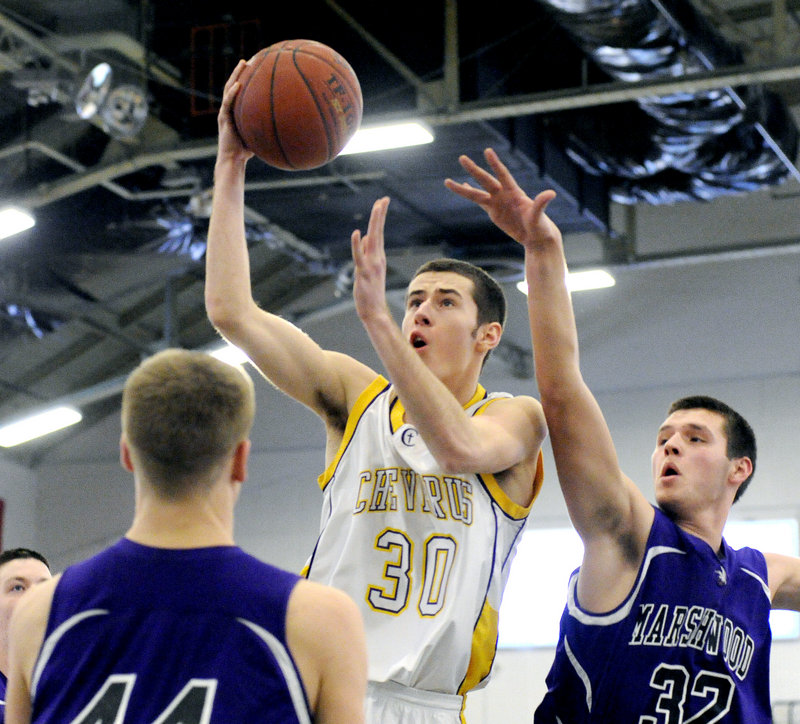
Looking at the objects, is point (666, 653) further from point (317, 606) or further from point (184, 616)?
point (184, 616)

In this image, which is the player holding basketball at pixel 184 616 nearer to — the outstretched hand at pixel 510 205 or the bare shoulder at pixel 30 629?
the bare shoulder at pixel 30 629

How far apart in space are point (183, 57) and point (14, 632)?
29.8 ft

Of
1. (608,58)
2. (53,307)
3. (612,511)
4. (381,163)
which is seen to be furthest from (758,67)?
(53,307)

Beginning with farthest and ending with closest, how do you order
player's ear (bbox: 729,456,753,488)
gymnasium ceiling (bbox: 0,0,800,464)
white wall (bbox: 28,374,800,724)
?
1. white wall (bbox: 28,374,800,724)
2. gymnasium ceiling (bbox: 0,0,800,464)
3. player's ear (bbox: 729,456,753,488)

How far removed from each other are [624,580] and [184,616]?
Answer: 2.09 metres

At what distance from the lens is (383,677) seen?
3.55 metres

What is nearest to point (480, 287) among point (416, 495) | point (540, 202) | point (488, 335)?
point (488, 335)

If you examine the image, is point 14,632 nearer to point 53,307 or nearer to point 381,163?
point 381,163

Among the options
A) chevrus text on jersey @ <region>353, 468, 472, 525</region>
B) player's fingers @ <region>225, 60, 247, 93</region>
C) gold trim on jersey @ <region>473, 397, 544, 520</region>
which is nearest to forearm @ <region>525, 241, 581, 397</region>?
gold trim on jersey @ <region>473, 397, 544, 520</region>

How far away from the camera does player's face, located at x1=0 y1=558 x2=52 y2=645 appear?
5.52m

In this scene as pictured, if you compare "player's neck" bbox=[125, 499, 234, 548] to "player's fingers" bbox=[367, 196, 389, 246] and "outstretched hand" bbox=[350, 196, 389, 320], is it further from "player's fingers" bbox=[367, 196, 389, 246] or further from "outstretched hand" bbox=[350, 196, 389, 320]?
"player's fingers" bbox=[367, 196, 389, 246]

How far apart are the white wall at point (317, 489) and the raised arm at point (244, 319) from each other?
10.8 meters

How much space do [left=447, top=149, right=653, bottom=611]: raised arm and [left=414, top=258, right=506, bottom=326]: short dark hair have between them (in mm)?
320

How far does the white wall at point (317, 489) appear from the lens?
46.6ft
